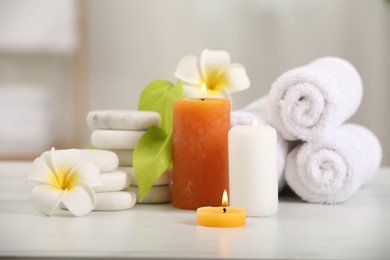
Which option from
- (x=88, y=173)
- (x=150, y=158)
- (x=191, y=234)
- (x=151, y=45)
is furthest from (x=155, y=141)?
(x=151, y=45)

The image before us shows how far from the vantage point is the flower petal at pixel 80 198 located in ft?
3.49

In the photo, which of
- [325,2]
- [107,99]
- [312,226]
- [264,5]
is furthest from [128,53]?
[312,226]

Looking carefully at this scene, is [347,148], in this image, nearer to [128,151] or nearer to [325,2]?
[128,151]

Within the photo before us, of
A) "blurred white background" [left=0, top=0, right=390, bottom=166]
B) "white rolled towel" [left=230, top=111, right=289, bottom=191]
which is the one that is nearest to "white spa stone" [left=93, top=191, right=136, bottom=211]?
"white rolled towel" [left=230, top=111, right=289, bottom=191]

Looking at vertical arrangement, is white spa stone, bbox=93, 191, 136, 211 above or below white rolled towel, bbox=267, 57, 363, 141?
below

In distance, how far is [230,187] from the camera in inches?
43.3

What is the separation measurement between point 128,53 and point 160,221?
2141 mm

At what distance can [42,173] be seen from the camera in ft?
3.54

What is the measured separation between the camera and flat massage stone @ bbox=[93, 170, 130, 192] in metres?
1.11

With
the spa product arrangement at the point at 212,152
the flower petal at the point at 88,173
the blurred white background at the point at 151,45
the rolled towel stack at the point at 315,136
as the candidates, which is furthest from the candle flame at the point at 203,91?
the blurred white background at the point at 151,45

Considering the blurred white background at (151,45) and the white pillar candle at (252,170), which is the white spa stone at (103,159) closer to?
the white pillar candle at (252,170)

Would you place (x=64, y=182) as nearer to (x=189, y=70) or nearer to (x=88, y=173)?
(x=88, y=173)

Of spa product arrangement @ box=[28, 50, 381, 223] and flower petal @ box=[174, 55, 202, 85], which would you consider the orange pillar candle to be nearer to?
spa product arrangement @ box=[28, 50, 381, 223]

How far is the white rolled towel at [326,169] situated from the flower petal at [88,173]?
329mm
